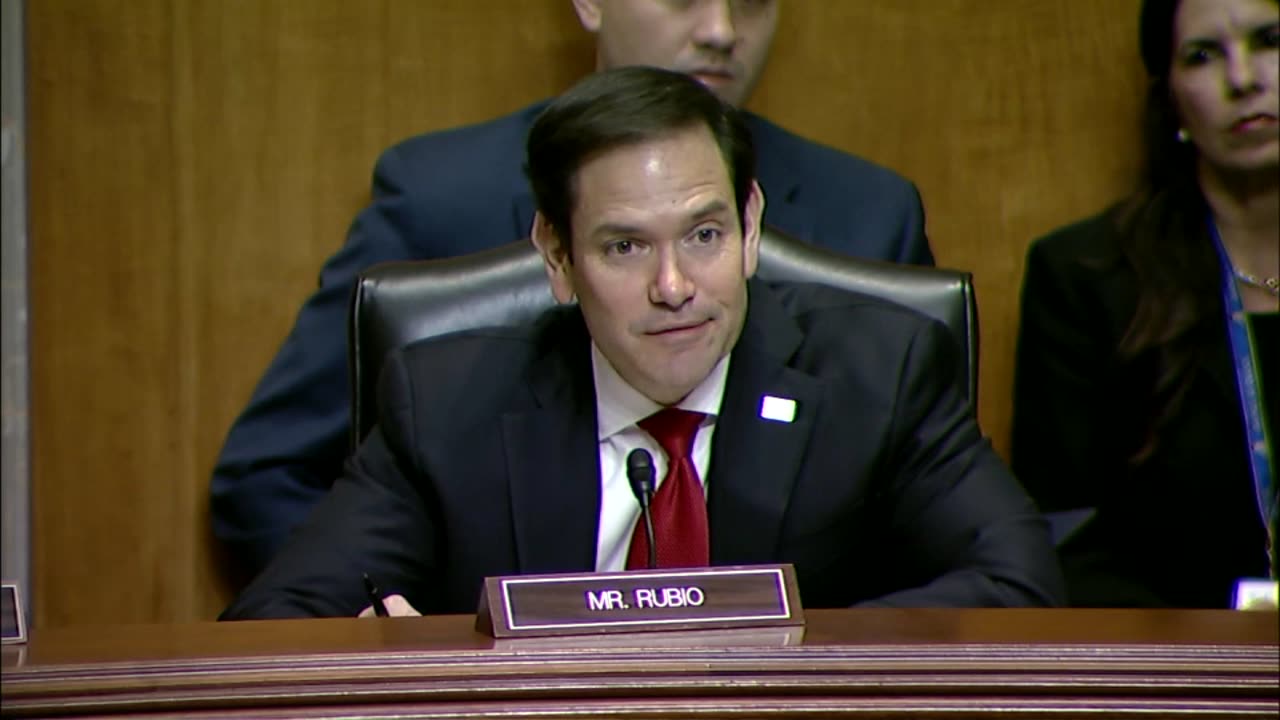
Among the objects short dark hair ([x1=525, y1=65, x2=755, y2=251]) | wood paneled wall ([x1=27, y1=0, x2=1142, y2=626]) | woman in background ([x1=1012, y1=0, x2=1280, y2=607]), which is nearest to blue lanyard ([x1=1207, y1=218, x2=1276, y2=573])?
woman in background ([x1=1012, y1=0, x2=1280, y2=607])

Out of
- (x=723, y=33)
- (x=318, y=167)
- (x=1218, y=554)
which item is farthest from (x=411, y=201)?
(x=1218, y=554)

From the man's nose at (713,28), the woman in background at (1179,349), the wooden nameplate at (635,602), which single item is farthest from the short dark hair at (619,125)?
the woman in background at (1179,349)

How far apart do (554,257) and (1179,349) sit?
0.94 m

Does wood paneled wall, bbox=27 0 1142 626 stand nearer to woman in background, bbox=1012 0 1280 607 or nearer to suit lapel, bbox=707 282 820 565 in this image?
woman in background, bbox=1012 0 1280 607

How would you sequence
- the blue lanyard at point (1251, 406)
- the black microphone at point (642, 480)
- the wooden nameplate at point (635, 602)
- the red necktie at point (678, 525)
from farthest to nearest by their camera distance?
the blue lanyard at point (1251, 406)
the red necktie at point (678, 525)
the black microphone at point (642, 480)
the wooden nameplate at point (635, 602)

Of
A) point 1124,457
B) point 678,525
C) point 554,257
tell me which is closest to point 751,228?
point 554,257

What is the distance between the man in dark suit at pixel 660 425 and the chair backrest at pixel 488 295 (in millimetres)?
41

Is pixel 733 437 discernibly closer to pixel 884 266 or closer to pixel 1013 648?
pixel 884 266

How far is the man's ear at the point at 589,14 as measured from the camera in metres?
2.61

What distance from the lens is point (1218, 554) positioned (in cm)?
245

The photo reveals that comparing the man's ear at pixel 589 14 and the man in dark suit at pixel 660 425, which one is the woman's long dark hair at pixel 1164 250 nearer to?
the man in dark suit at pixel 660 425

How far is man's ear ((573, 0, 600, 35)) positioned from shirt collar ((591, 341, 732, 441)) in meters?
0.85

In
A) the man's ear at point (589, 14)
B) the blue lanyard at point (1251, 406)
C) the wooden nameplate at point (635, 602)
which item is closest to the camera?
the wooden nameplate at point (635, 602)

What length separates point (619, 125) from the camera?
1.85 m
